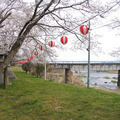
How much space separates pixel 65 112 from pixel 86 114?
27.0 inches

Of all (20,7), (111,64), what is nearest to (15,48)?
(20,7)

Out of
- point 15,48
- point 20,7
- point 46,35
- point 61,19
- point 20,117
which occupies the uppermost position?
point 20,7

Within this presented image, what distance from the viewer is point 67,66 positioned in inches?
1057

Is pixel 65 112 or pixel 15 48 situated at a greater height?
pixel 15 48

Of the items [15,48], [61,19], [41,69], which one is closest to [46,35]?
[61,19]

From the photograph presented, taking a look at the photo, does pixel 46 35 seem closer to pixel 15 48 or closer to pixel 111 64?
pixel 15 48

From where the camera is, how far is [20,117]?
12.8 ft

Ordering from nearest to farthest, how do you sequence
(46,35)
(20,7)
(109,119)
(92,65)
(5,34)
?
(109,119) → (20,7) → (46,35) → (5,34) → (92,65)

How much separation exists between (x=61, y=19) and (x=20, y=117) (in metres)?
5.45

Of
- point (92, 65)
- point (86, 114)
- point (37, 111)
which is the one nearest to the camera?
point (86, 114)

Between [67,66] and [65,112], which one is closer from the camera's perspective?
[65,112]

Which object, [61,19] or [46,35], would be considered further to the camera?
[46,35]

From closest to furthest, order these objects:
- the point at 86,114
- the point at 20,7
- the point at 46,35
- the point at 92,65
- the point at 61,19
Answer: the point at 86,114
the point at 61,19
the point at 20,7
the point at 46,35
the point at 92,65

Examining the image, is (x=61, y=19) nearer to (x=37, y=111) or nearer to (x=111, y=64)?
(x=37, y=111)
